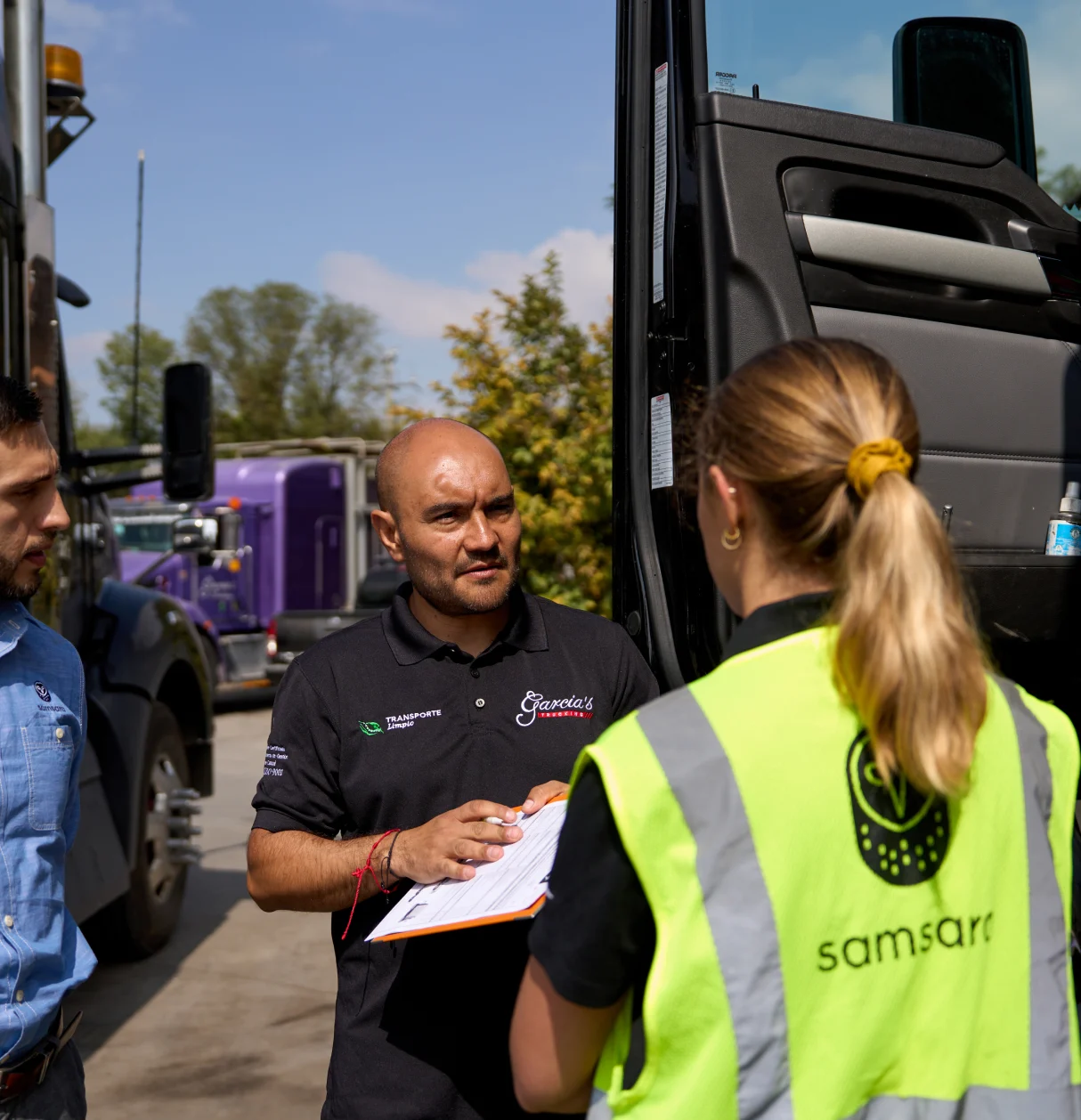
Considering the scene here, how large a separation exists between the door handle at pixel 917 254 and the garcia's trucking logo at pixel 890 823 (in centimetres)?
137

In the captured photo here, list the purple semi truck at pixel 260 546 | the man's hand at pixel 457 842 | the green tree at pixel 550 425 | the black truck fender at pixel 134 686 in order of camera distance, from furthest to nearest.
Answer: the purple semi truck at pixel 260 546, the green tree at pixel 550 425, the black truck fender at pixel 134 686, the man's hand at pixel 457 842

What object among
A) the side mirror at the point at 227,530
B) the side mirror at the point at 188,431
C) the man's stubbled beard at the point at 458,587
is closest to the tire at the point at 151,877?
the side mirror at the point at 188,431

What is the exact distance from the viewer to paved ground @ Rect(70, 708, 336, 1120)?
4285 millimetres

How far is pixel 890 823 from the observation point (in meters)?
1.23

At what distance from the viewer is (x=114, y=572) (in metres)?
5.78

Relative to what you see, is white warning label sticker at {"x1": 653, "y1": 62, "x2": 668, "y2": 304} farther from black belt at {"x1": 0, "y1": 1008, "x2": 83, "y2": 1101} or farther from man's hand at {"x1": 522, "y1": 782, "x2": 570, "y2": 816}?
black belt at {"x1": 0, "y1": 1008, "x2": 83, "y2": 1101}

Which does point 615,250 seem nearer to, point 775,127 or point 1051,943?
point 775,127

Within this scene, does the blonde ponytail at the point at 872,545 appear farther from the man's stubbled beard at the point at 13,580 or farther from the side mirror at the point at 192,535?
the side mirror at the point at 192,535

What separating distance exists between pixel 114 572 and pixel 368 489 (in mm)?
11833

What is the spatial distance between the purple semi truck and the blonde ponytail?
12819 mm

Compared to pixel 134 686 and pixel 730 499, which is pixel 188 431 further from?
pixel 730 499

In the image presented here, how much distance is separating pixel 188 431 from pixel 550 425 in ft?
20.0

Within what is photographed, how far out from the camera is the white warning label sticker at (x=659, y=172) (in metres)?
2.48

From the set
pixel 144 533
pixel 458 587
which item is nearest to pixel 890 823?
pixel 458 587
